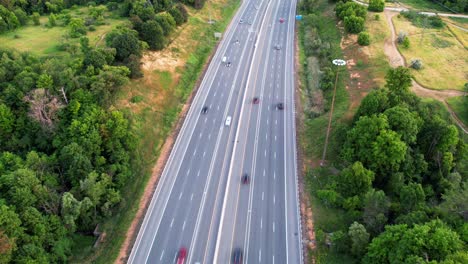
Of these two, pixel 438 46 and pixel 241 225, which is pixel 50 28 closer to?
pixel 241 225

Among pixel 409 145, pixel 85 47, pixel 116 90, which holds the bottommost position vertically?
pixel 409 145

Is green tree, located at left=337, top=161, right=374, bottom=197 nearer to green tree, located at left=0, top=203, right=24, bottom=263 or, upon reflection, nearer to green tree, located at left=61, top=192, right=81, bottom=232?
green tree, located at left=61, top=192, right=81, bottom=232

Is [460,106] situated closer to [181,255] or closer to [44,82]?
[181,255]

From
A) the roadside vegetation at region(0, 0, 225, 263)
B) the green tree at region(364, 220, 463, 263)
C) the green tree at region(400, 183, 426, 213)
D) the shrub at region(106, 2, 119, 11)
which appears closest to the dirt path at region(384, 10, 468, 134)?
the green tree at region(400, 183, 426, 213)

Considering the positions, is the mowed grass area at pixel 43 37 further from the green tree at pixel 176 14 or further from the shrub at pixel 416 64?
the shrub at pixel 416 64

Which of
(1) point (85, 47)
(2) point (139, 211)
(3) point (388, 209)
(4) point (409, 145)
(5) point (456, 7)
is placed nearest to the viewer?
(3) point (388, 209)

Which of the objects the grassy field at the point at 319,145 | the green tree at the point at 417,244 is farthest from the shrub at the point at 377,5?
the green tree at the point at 417,244

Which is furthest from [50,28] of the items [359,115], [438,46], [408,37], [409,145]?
[438,46]

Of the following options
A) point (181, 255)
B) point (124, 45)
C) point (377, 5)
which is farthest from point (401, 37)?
point (181, 255)
